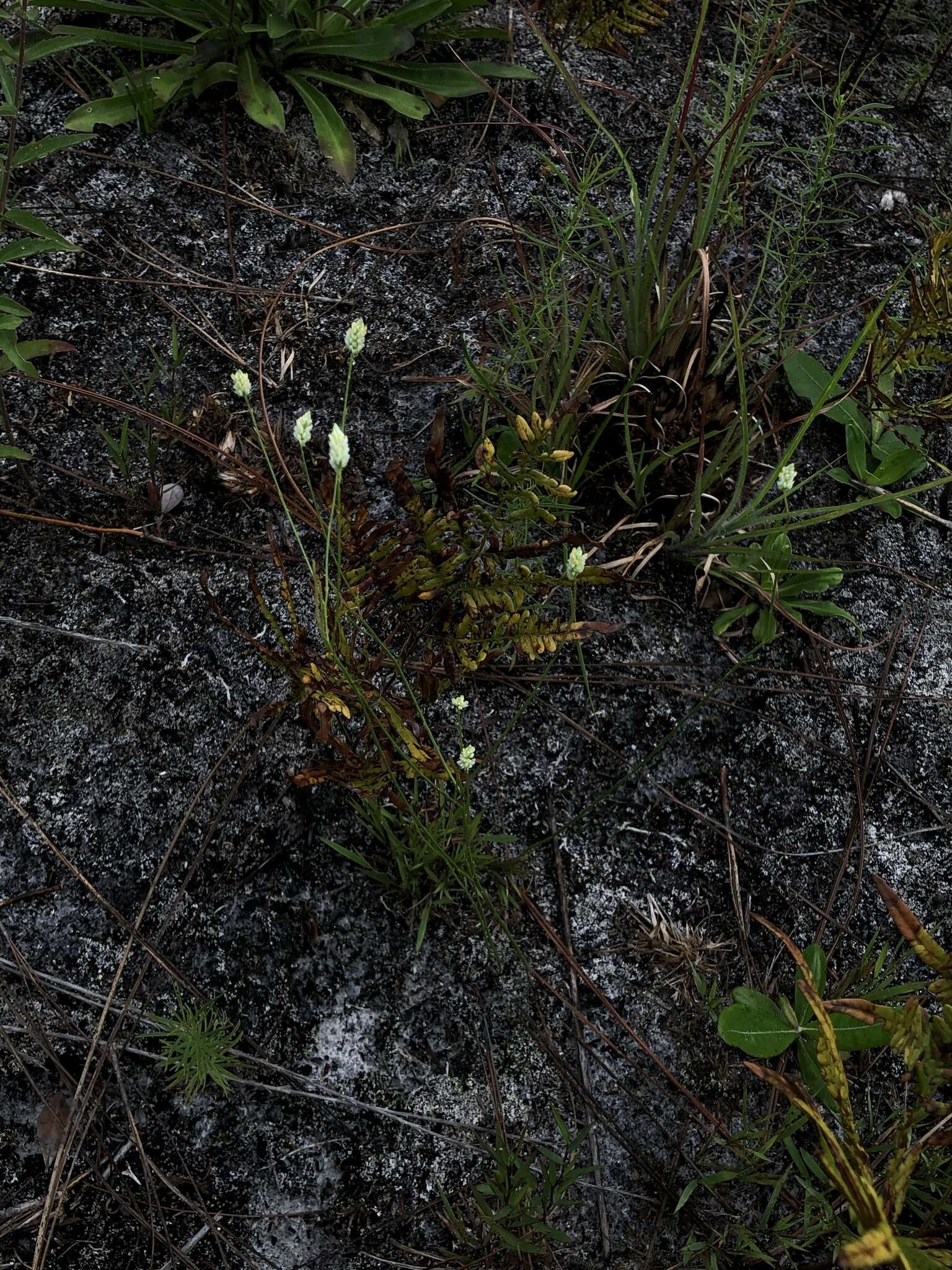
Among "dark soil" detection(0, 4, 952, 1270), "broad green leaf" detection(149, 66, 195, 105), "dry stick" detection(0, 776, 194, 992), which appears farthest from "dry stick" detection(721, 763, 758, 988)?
"broad green leaf" detection(149, 66, 195, 105)

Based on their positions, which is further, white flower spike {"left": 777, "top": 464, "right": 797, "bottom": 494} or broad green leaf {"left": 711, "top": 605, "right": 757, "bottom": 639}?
broad green leaf {"left": 711, "top": 605, "right": 757, "bottom": 639}

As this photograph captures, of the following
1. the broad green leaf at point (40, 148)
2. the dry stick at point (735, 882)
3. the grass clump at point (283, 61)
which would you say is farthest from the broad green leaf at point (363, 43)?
the dry stick at point (735, 882)

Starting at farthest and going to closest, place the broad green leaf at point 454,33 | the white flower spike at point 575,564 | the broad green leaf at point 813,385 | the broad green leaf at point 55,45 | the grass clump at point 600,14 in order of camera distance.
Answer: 1. the broad green leaf at point 454,33
2. the broad green leaf at point 813,385
3. the grass clump at point 600,14
4. the broad green leaf at point 55,45
5. the white flower spike at point 575,564

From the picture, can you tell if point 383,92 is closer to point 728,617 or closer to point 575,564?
point 728,617

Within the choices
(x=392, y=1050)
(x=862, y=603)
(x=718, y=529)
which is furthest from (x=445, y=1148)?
(x=862, y=603)

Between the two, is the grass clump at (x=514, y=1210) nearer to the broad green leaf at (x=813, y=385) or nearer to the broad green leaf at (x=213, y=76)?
the broad green leaf at (x=813, y=385)

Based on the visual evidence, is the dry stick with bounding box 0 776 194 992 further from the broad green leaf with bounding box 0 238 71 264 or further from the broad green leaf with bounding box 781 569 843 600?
the broad green leaf with bounding box 781 569 843 600

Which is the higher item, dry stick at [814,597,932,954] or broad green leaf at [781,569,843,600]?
broad green leaf at [781,569,843,600]
